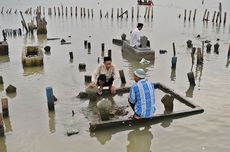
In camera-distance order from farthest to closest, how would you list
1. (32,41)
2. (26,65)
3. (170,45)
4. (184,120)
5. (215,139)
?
(32,41)
(170,45)
(26,65)
(184,120)
(215,139)

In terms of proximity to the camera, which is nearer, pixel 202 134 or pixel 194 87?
pixel 202 134

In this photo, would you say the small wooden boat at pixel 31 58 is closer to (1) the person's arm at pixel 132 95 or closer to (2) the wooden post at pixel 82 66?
(2) the wooden post at pixel 82 66

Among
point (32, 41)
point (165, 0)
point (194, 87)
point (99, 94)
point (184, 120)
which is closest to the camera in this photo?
point (184, 120)

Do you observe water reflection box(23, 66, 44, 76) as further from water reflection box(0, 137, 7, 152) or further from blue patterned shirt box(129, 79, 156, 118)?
blue patterned shirt box(129, 79, 156, 118)

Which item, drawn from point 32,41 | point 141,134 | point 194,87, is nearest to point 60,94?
point 141,134

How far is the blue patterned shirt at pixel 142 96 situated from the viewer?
774 cm

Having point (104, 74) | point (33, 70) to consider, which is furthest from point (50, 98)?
point (33, 70)

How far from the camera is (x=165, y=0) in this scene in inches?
2874

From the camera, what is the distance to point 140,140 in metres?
7.93

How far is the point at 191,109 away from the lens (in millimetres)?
9195

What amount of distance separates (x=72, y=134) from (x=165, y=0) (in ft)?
226

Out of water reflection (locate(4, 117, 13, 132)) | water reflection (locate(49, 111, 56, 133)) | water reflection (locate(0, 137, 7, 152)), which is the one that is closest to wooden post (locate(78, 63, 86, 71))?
water reflection (locate(49, 111, 56, 133))

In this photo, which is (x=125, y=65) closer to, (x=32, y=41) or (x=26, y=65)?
(x=26, y=65)

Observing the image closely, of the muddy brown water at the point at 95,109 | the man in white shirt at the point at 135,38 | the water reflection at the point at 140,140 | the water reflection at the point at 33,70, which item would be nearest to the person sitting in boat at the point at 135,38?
the man in white shirt at the point at 135,38
